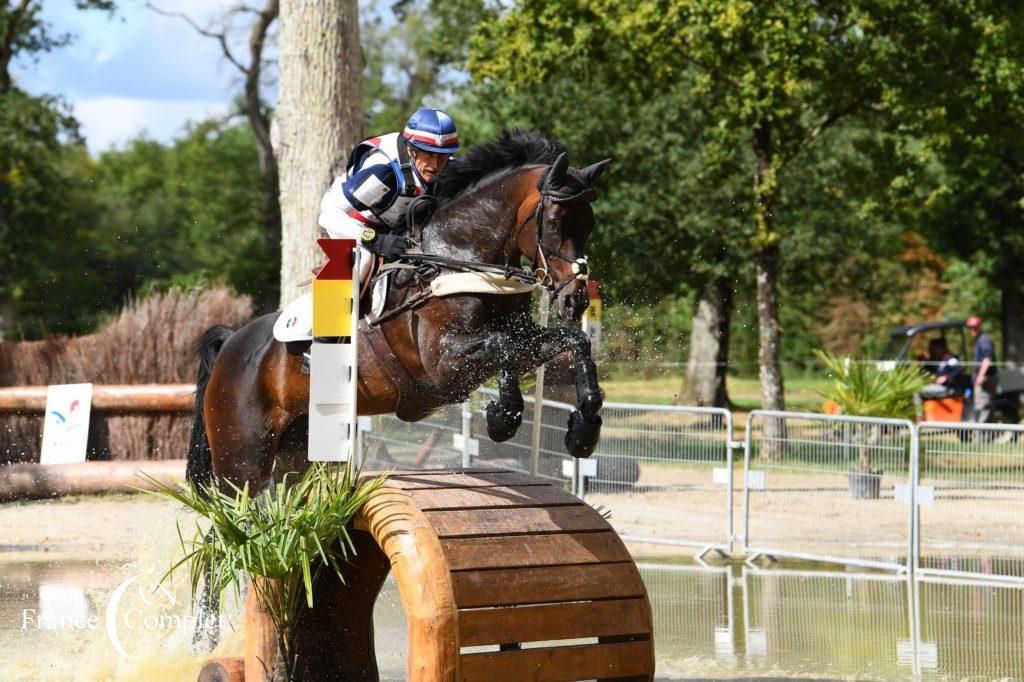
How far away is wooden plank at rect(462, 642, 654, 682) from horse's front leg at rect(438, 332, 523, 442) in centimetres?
98

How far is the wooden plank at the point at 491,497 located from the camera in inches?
200

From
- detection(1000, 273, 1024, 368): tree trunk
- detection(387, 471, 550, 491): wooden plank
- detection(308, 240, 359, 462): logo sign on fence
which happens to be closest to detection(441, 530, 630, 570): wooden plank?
detection(387, 471, 550, 491): wooden plank

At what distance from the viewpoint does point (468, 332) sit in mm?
5551

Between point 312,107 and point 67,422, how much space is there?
4770 mm

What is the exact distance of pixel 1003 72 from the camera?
14992mm

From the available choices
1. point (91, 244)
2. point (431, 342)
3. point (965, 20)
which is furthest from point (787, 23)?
point (91, 244)

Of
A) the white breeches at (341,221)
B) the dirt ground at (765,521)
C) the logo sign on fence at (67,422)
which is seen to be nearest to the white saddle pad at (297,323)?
the white breeches at (341,221)

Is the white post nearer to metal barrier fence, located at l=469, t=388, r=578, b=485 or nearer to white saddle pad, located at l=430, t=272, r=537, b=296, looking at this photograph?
white saddle pad, located at l=430, t=272, r=537, b=296

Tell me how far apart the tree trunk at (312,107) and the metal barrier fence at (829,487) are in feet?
14.3

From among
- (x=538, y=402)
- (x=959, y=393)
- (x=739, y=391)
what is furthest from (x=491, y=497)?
(x=739, y=391)

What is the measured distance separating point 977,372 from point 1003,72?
640cm

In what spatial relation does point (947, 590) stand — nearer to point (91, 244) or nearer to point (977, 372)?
point (977, 372)

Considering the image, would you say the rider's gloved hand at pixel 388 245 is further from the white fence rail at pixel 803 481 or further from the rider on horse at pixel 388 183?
the white fence rail at pixel 803 481

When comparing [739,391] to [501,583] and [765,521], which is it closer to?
[765,521]
